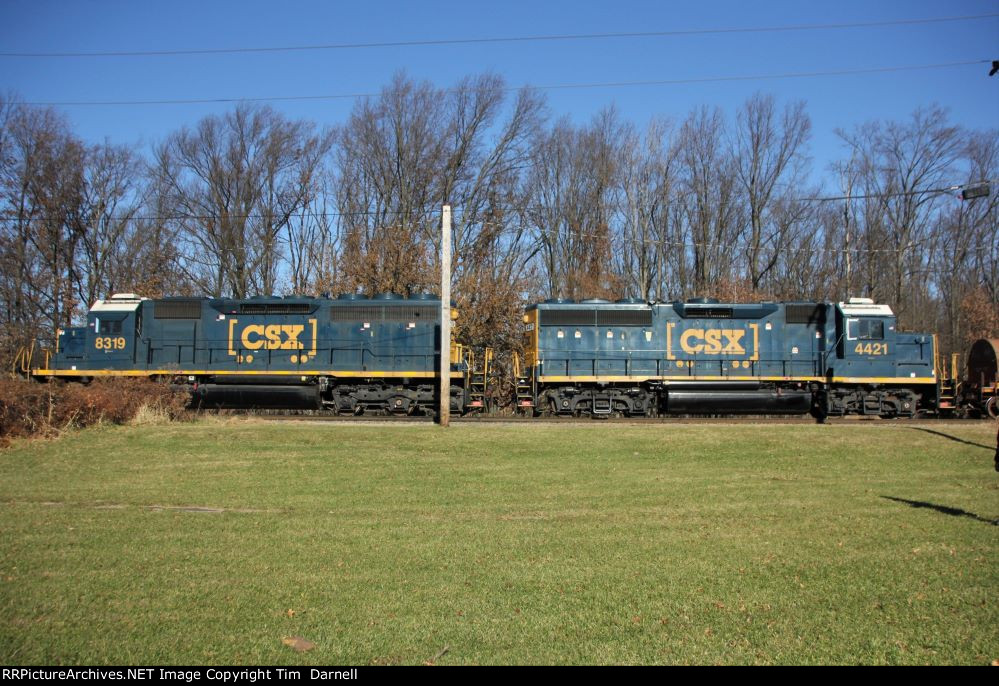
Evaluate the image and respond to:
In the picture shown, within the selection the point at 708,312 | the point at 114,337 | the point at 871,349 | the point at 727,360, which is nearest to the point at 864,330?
the point at 871,349

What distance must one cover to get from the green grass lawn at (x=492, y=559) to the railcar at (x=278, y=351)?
9398 mm

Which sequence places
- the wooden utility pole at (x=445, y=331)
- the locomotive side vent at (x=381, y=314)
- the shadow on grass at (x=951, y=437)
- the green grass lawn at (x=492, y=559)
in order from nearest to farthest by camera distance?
Answer: the green grass lawn at (x=492, y=559) → the shadow on grass at (x=951, y=437) → the wooden utility pole at (x=445, y=331) → the locomotive side vent at (x=381, y=314)

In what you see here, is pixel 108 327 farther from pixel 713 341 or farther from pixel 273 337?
pixel 713 341

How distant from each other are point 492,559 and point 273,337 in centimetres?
1814

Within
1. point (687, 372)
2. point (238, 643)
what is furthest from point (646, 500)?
point (687, 372)

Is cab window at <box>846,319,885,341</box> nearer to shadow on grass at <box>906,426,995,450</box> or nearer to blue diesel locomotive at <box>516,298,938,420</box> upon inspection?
blue diesel locomotive at <box>516,298,938,420</box>

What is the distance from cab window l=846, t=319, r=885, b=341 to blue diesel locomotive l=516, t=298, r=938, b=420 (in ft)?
0.10

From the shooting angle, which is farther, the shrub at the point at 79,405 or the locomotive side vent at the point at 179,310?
the locomotive side vent at the point at 179,310

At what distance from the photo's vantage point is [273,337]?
76.7 feet

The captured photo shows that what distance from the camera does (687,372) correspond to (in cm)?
2269

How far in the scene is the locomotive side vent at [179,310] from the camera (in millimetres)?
23672

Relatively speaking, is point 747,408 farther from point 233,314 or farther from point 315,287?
point 315,287

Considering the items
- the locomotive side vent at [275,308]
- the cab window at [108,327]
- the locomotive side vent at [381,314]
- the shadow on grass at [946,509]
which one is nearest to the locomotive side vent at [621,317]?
the locomotive side vent at [381,314]

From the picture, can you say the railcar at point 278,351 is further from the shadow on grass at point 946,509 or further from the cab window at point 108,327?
the shadow on grass at point 946,509
